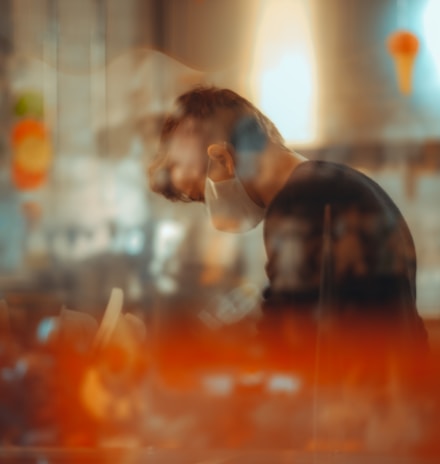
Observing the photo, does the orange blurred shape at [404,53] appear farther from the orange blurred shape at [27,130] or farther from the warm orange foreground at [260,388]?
the orange blurred shape at [27,130]

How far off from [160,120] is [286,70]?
1.26 feet

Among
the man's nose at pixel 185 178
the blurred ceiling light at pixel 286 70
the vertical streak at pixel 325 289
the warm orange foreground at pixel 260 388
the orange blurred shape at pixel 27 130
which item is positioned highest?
the blurred ceiling light at pixel 286 70

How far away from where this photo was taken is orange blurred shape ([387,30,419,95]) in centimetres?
212

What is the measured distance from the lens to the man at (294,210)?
2.09 m

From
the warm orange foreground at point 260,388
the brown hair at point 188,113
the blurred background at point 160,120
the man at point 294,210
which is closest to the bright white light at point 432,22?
the blurred background at point 160,120

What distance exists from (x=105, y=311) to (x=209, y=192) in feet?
1.45

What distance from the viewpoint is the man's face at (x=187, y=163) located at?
7.06 feet

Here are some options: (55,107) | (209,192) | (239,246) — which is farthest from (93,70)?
(239,246)

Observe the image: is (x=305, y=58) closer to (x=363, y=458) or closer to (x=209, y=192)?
(x=209, y=192)

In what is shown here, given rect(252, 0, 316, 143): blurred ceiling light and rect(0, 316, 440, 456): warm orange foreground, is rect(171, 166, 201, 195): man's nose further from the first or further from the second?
rect(0, 316, 440, 456): warm orange foreground

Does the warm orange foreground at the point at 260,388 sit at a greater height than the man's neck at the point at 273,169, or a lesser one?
lesser

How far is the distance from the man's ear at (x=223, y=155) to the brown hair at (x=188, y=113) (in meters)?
0.05

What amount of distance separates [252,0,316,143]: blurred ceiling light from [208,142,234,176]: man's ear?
0.15 m

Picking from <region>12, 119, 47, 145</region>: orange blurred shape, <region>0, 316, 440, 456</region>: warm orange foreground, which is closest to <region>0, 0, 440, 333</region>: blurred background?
<region>12, 119, 47, 145</region>: orange blurred shape
